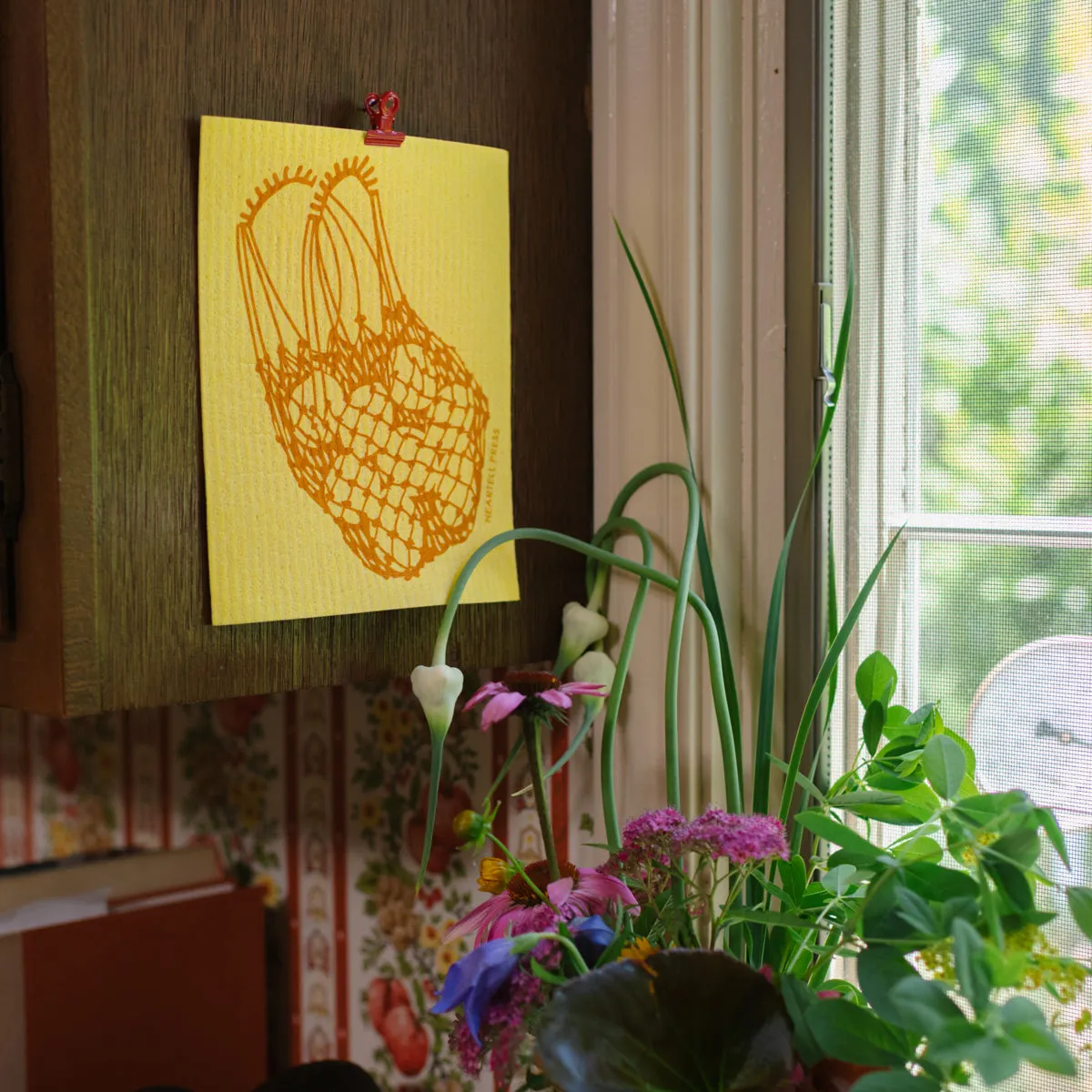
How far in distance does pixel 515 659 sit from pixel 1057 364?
0.43 meters

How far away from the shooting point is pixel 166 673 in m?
0.69

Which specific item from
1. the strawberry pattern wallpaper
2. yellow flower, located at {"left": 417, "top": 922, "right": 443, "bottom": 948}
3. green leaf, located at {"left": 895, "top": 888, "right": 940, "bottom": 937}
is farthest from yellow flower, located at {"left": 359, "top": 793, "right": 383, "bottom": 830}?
green leaf, located at {"left": 895, "top": 888, "right": 940, "bottom": 937}

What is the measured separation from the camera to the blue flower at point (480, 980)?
578 mm

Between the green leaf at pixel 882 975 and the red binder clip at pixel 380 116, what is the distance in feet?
1.91

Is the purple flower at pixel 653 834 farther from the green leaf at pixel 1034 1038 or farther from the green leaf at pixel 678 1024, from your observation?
the green leaf at pixel 1034 1038

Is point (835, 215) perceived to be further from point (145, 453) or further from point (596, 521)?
point (145, 453)

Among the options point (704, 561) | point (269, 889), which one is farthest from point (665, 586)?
point (269, 889)

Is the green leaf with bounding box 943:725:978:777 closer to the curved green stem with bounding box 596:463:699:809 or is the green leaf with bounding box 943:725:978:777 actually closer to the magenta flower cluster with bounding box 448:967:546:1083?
the curved green stem with bounding box 596:463:699:809

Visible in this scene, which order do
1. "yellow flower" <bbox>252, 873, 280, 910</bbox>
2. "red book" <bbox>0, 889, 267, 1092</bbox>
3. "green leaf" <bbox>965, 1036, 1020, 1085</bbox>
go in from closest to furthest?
"green leaf" <bbox>965, 1036, 1020, 1085</bbox>
"red book" <bbox>0, 889, 267, 1092</bbox>
"yellow flower" <bbox>252, 873, 280, 910</bbox>

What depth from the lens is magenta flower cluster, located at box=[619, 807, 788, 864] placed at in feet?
1.98

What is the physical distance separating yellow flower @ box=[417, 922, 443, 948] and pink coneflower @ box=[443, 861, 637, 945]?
42 centimetres

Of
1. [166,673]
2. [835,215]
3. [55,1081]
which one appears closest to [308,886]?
[55,1081]

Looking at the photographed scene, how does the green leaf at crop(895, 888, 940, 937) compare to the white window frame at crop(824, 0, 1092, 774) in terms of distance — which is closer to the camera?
the green leaf at crop(895, 888, 940, 937)

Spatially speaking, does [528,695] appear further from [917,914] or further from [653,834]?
[917,914]
